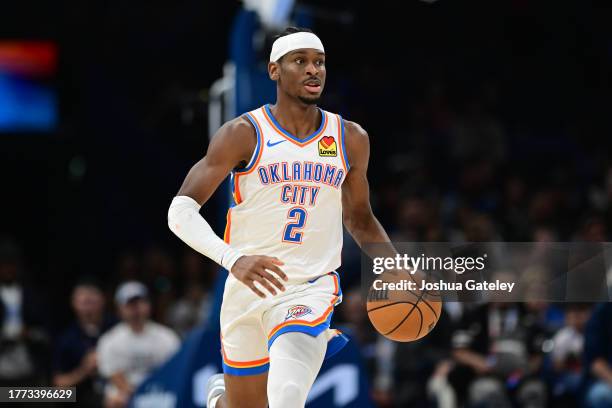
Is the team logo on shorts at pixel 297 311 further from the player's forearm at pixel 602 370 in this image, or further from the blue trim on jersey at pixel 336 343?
the player's forearm at pixel 602 370

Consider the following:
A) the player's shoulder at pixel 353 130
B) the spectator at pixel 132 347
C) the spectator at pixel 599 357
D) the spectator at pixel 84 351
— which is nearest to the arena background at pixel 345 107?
the spectator at pixel 84 351

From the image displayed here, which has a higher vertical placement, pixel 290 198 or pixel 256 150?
pixel 256 150

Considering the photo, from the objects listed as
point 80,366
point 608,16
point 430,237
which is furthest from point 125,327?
point 608,16

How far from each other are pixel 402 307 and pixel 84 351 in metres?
6.31

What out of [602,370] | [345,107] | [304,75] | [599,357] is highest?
[345,107]

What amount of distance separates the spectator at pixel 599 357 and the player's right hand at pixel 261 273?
466 centimetres

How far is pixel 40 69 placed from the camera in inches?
635

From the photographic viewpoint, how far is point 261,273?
5.75 meters

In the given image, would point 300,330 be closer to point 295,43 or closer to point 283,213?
point 283,213

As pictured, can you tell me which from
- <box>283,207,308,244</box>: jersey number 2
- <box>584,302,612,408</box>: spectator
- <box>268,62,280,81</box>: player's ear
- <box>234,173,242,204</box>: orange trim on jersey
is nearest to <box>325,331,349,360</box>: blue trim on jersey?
<box>283,207,308,244</box>: jersey number 2

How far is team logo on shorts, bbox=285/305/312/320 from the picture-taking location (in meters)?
6.15

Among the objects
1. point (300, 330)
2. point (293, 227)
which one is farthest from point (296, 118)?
point (300, 330)

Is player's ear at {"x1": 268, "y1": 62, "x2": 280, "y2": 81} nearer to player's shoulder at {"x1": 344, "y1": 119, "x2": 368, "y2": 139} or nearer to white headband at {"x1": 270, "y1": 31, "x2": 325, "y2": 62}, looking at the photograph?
white headband at {"x1": 270, "y1": 31, "x2": 325, "y2": 62}

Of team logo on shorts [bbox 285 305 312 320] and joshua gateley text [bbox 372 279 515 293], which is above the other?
joshua gateley text [bbox 372 279 515 293]
